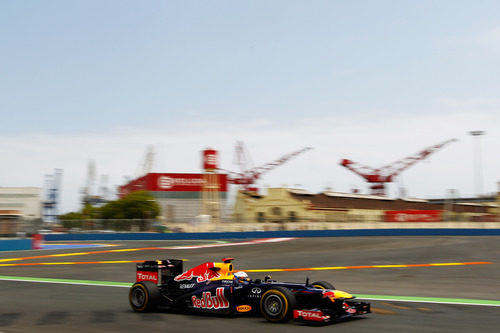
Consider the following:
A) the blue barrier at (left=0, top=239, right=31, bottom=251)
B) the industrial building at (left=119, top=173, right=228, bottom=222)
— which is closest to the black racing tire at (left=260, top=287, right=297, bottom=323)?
the blue barrier at (left=0, top=239, right=31, bottom=251)

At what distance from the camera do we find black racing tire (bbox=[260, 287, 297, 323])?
877cm

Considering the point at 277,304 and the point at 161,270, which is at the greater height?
the point at 161,270

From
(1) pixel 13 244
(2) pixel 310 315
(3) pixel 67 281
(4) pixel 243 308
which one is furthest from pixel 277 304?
(1) pixel 13 244

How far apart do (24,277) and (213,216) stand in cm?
7334

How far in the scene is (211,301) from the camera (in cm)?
991

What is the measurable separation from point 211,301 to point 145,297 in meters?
1.37

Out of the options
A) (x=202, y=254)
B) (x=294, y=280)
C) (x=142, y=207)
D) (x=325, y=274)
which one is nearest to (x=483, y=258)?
(x=325, y=274)

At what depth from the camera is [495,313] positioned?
10.1 m

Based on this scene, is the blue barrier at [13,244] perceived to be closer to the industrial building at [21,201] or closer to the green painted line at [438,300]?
the green painted line at [438,300]

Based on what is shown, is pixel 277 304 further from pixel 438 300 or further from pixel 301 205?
pixel 301 205

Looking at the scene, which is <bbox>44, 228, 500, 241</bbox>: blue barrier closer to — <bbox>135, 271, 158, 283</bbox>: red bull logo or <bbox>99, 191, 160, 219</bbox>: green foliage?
<bbox>135, 271, 158, 283</bbox>: red bull logo

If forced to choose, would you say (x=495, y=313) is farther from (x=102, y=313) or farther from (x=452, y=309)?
(x=102, y=313)

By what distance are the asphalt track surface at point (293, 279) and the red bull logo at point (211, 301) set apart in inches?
8.6

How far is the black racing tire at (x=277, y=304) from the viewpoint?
8.77 metres
